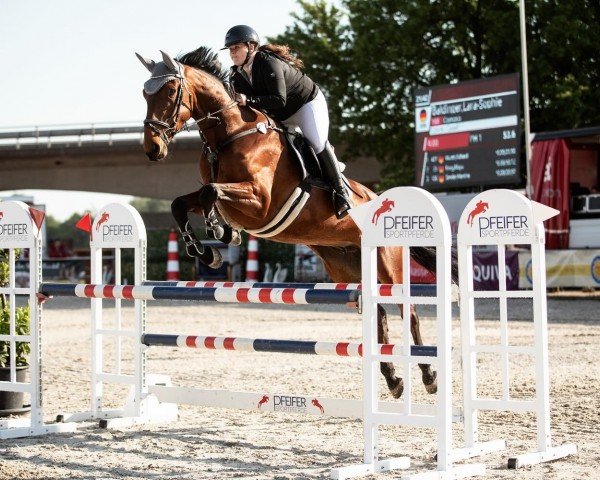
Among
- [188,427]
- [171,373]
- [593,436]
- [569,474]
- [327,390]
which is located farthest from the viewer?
[171,373]

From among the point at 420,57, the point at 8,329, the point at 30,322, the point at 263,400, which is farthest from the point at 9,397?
the point at 420,57

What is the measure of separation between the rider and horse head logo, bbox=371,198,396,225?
5.53ft

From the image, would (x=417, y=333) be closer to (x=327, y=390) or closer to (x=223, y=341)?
(x=327, y=390)

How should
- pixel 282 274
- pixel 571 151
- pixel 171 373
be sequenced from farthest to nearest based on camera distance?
pixel 282 274 < pixel 571 151 < pixel 171 373

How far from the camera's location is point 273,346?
5559 millimetres

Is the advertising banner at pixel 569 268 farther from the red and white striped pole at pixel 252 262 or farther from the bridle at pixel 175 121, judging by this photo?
the bridle at pixel 175 121

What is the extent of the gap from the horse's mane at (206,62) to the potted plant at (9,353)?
2.00 m

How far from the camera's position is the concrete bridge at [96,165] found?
35.2 m

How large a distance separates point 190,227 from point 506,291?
1.98m

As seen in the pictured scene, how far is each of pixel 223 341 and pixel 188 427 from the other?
88cm

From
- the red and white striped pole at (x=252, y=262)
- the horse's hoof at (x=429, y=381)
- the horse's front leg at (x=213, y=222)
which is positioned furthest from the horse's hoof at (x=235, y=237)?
the red and white striped pole at (x=252, y=262)

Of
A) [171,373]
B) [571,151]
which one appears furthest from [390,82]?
[171,373]

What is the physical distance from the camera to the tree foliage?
26594mm

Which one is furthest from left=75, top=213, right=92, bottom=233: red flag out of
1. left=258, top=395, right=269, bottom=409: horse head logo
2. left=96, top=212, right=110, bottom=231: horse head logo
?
left=258, top=395, right=269, bottom=409: horse head logo
